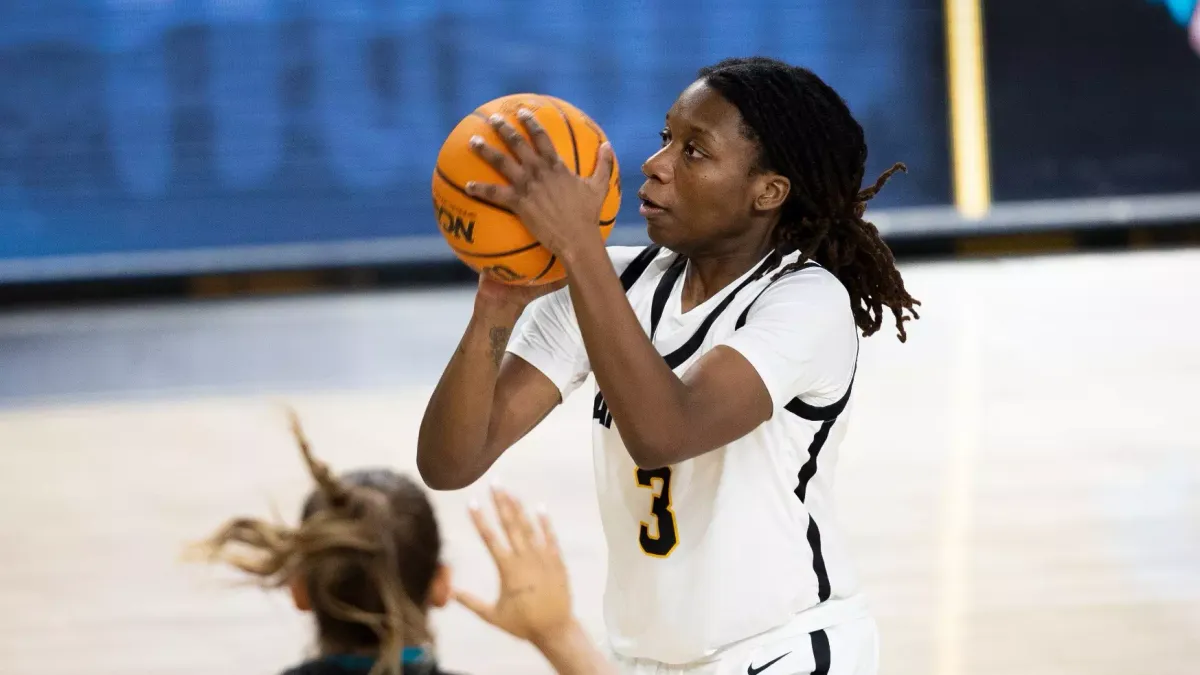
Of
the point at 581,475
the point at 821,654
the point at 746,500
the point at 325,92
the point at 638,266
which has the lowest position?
the point at 581,475

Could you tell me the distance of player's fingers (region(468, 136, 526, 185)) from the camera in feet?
5.95

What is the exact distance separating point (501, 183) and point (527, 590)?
50cm

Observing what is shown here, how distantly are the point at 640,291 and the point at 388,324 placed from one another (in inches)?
251

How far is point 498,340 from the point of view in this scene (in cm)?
206

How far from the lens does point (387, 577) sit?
5.27ft

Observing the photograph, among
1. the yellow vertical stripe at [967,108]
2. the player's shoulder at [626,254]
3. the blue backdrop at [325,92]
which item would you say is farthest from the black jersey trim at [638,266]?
the yellow vertical stripe at [967,108]

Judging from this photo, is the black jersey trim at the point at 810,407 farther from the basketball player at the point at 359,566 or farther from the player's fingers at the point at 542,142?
the basketball player at the point at 359,566

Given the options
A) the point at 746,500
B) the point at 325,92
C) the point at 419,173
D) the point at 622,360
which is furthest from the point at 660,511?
the point at 325,92

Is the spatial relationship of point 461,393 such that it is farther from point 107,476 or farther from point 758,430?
point 107,476

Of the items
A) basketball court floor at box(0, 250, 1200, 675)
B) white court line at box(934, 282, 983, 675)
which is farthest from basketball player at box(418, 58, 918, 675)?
white court line at box(934, 282, 983, 675)

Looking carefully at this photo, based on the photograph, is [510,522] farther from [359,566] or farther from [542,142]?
[542,142]

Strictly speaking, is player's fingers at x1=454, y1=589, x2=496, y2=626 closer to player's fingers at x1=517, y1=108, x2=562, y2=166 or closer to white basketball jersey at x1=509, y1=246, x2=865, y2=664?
white basketball jersey at x1=509, y1=246, x2=865, y2=664

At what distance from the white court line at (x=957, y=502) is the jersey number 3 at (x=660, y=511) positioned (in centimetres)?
158

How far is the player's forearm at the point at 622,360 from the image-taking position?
177 centimetres
